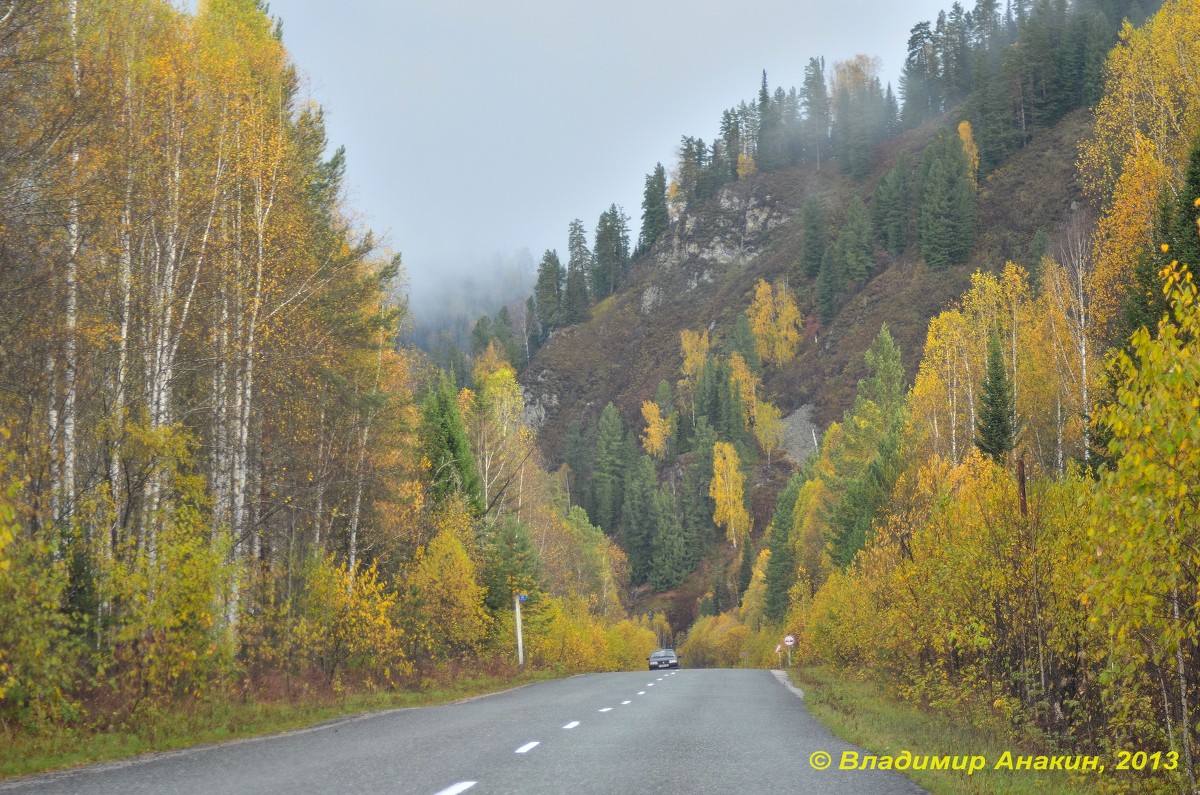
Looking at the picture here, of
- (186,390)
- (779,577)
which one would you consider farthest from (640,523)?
(186,390)

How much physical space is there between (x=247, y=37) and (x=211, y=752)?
64.5 feet

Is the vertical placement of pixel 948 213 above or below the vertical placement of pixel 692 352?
above

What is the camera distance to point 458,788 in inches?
308

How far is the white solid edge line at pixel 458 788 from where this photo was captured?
299 inches

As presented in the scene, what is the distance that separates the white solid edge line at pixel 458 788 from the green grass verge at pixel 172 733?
5.55m

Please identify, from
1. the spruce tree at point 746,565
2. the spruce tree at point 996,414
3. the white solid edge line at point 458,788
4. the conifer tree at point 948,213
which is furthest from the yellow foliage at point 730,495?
the white solid edge line at point 458,788

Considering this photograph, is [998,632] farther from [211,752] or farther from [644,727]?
[211,752]

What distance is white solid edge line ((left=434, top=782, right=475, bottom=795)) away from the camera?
7.58m

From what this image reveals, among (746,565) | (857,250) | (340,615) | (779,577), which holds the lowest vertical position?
(746,565)

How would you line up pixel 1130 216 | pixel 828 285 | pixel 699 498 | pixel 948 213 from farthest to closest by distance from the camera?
pixel 828 285
pixel 699 498
pixel 948 213
pixel 1130 216

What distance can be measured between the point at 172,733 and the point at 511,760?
253 inches

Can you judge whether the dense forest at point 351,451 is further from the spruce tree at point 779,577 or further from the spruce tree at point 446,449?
the spruce tree at point 779,577

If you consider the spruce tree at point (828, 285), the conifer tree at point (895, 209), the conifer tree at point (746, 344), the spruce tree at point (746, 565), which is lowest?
the spruce tree at point (746, 565)

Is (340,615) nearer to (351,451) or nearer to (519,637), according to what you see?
(351,451)
